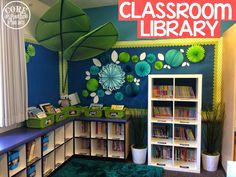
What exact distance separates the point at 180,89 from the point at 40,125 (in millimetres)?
2100

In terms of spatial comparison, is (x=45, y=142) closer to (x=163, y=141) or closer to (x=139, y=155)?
(x=139, y=155)

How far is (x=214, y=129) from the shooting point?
9.68 ft

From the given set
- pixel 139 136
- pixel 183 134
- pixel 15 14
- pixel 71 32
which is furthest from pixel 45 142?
pixel 183 134

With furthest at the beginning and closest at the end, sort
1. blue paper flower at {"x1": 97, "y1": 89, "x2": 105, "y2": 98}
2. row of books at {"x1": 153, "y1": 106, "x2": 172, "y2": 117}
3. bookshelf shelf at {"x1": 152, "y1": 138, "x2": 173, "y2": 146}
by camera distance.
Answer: blue paper flower at {"x1": 97, "y1": 89, "x2": 105, "y2": 98}
row of books at {"x1": 153, "y1": 106, "x2": 172, "y2": 117}
bookshelf shelf at {"x1": 152, "y1": 138, "x2": 173, "y2": 146}

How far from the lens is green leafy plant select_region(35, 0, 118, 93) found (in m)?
2.33

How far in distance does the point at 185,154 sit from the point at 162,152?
1.14 feet

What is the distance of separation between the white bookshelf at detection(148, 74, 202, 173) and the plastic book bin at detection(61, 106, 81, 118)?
4.11 ft

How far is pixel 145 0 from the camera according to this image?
181 centimetres

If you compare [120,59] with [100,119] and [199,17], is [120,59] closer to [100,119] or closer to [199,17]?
[100,119]

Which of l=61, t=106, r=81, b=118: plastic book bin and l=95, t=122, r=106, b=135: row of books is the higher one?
l=61, t=106, r=81, b=118: plastic book bin

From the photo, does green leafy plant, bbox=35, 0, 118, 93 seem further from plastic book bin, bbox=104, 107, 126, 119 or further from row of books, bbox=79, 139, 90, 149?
row of books, bbox=79, 139, 90, 149

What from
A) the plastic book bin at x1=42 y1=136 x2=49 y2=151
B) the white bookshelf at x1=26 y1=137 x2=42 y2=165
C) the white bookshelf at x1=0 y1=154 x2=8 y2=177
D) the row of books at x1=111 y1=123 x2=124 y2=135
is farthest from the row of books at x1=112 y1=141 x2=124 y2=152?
the white bookshelf at x1=0 y1=154 x2=8 y2=177

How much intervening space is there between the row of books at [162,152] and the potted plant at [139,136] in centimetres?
18

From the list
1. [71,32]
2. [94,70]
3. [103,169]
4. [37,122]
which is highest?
[71,32]
